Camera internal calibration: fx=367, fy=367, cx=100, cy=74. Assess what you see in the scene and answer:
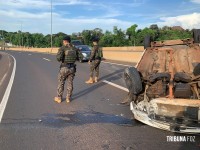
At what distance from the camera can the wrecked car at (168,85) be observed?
20.3ft

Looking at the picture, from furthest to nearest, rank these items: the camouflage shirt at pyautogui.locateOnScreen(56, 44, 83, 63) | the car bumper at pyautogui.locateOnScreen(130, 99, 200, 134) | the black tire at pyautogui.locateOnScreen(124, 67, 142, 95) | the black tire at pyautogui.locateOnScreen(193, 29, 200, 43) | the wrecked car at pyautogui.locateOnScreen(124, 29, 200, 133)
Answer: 1. the camouflage shirt at pyautogui.locateOnScreen(56, 44, 83, 63)
2. the black tire at pyautogui.locateOnScreen(193, 29, 200, 43)
3. the black tire at pyautogui.locateOnScreen(124, 67, 142, 95)
4. the wrecked car at pyautogui.locateOnScreen(124, 29, 200, 133)
5. the car bumper at pyautogui.locateOnScreen(130, 99, 200, 134)

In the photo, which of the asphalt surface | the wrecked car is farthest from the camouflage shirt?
the wrecked car

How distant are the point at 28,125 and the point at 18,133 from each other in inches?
25.6

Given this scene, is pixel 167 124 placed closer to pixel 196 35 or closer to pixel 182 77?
pixel 182 77

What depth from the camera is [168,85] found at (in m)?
7.02

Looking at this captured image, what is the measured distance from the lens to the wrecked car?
6.19 meters

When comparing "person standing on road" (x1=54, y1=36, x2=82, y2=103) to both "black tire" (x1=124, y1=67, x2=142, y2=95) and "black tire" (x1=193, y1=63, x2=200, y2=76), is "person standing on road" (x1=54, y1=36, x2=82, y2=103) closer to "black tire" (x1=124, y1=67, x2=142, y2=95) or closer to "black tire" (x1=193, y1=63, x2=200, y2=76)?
"black tire" (x1=124, y1=67, x2=142, y2=95)

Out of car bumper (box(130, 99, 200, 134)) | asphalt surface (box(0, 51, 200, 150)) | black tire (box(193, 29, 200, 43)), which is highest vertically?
black tire (box(193, 29, 200, 43))

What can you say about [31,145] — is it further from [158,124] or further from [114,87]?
[114,87]

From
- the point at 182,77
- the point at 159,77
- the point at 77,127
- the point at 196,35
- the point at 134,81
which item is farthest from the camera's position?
the point at 196,35

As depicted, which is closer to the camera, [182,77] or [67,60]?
[182,77]

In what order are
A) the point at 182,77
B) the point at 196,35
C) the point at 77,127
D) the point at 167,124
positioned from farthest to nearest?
the point at 196,35, the point at 77,127, the point at 182,77, the point at 167,124

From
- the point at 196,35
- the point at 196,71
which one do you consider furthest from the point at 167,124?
the point at 196,35

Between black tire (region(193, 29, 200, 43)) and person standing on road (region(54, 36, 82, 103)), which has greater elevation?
black tire (region(193, 29, 200, 43))
